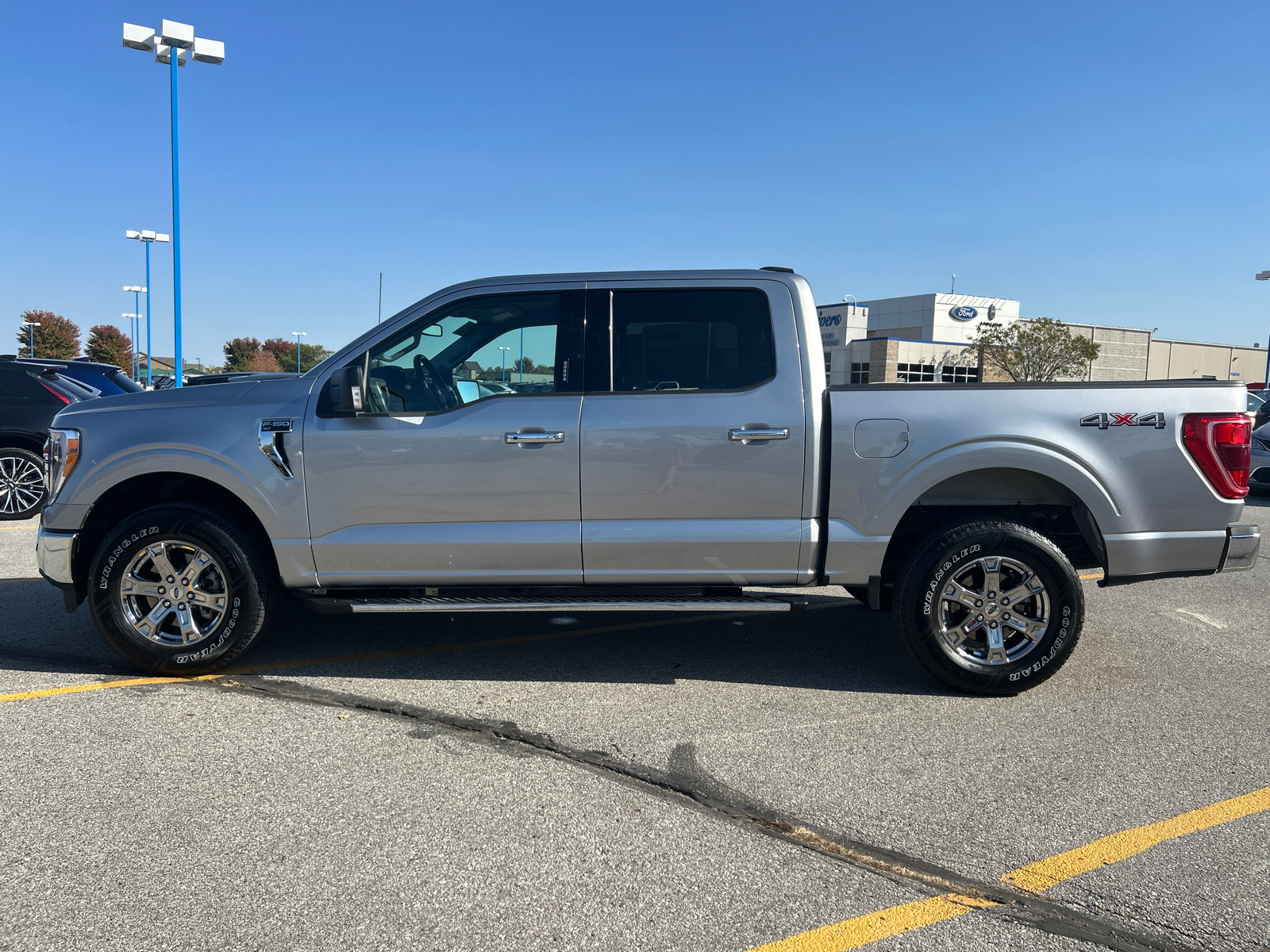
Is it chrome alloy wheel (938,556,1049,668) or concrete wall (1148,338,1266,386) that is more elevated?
concrete wall (1148,338,1266,386)

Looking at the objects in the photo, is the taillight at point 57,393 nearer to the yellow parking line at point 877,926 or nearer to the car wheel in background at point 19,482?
the car wheel in background at point 19,482

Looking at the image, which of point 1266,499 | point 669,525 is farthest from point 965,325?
point 669,525

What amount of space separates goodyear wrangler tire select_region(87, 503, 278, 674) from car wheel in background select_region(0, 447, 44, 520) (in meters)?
6.29

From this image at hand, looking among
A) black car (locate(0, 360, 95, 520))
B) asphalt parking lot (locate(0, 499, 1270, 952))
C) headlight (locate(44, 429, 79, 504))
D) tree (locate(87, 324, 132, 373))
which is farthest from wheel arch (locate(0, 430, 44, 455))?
tree (locate(87, 324, 132, 373))

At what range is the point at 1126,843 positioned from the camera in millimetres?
3074

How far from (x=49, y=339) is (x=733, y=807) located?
349 ft

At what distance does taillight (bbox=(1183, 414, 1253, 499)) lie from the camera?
14.4 ft

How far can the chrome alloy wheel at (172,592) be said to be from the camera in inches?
183

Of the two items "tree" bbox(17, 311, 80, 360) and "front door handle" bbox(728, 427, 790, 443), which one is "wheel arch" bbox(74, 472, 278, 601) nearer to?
"front door handle" bbox(728, 427, 790, 443)

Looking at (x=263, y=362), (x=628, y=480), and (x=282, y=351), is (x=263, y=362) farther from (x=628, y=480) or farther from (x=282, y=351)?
(x=628, y=480)

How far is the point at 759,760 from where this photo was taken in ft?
12.3

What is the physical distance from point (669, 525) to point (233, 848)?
2.39 metres

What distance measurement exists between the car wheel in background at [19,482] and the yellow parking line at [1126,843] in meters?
10.3

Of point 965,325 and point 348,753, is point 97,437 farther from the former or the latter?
point 965,325
